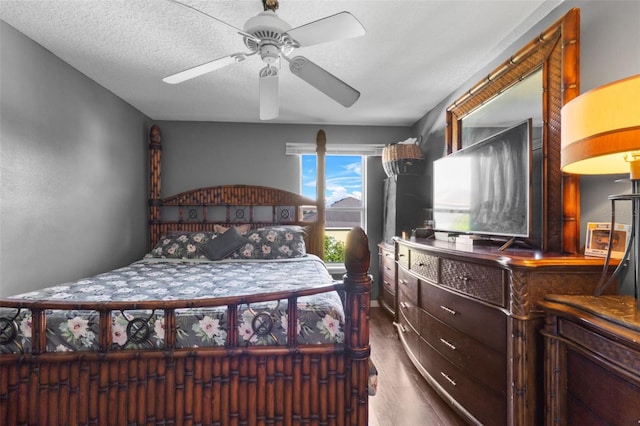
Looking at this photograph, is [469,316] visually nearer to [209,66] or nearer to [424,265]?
[424,265]

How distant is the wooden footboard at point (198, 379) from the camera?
1.38 m

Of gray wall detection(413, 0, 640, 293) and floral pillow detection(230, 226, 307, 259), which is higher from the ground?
gray wall detection(413, 0, 640, 293)

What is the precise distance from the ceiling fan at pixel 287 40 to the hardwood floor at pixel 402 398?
77.3 inches

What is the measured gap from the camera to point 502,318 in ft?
5.17

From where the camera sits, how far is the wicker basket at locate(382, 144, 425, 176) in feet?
12.2

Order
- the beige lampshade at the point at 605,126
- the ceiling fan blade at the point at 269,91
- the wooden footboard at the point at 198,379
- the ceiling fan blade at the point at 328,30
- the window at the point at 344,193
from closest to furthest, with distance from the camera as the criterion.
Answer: the beige lampshade at the point at 605,126, the wooden footboard at the point at 198,379, the ceiling fan blade at the point at 328,30, the ceiling fan blade at the point at 269,91, the window at the point at 344,193

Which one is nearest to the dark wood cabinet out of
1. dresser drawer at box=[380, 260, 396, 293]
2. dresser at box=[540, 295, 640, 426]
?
dresser drawer at box=[380, 260, 396, 293]

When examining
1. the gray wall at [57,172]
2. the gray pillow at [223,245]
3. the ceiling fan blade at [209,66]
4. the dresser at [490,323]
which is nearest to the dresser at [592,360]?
the dresser at [490,323]

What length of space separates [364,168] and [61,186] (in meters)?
3.32

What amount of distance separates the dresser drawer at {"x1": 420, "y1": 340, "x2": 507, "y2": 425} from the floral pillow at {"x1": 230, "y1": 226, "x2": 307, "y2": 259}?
1572 mm

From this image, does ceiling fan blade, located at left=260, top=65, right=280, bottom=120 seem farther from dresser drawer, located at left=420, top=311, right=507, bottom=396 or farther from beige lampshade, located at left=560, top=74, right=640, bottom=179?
dresser drawer, located at left=420, top=311, right=507, bottom=396

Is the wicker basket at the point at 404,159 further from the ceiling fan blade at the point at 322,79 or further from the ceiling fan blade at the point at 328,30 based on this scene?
the ceiling fan blade at the point at 328,30

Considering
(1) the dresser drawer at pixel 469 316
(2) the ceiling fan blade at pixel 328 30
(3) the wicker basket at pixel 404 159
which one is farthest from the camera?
(3) the wicker basket at pixel 404 159

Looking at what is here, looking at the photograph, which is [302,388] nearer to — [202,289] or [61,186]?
[202,289]
